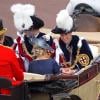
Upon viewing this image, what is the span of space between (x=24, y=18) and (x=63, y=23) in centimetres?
57

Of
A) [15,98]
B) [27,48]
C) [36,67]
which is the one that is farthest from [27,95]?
[27,48]

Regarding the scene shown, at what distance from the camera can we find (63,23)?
7.09m

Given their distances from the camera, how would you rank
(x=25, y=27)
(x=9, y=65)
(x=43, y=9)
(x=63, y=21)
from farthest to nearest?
1. (x=43, y=9)
2. (x=63, y=21)
3. (x=25, y=27)
4. (x=9, y=65)

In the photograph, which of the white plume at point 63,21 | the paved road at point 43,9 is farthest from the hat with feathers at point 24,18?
the paved road at point 43,9

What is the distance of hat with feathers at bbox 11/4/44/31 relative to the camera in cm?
675

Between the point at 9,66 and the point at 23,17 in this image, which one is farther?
the point at 23,17

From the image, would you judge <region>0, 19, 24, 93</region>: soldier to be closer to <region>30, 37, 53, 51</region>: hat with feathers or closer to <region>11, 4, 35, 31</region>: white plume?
<region>30, 37, 53, 51</region>: hat with feathers

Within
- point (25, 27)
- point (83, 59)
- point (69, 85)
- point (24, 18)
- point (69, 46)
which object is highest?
point (24, 18)

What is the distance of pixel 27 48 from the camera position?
270 inches

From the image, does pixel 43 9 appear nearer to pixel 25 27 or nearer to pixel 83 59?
pixel 83 59

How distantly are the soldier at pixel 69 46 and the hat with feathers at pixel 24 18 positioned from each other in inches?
14.7

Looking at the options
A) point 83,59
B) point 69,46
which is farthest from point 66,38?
point 83,59

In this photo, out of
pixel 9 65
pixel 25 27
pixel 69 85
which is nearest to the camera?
pixel 9 65

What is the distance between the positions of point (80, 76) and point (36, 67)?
502 millimetres
